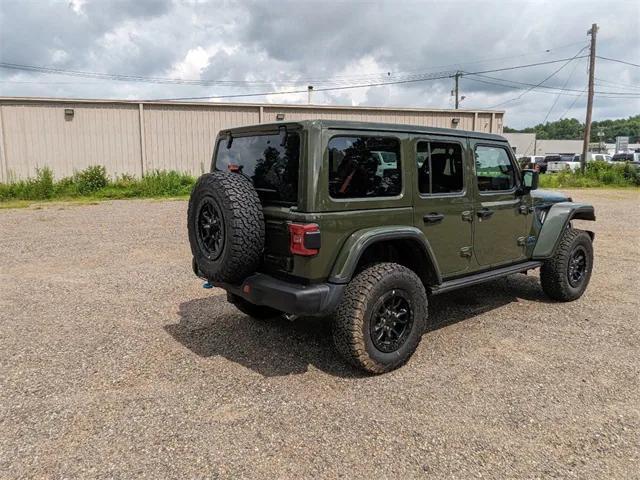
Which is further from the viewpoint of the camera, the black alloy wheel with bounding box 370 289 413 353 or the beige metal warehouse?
the beige metal warehouse

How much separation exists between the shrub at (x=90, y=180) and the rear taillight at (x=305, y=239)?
15775 millimetres

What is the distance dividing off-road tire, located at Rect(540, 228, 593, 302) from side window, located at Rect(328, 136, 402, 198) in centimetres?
248

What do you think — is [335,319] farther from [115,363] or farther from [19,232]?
[19,232]

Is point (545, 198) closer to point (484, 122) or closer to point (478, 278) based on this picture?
point (478, 278)

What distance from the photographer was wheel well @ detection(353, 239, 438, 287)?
156 inches

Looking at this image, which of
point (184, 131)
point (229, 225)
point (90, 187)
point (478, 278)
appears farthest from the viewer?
point (184, 131)

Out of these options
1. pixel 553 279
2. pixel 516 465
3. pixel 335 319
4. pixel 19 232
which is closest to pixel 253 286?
pixel 335 319

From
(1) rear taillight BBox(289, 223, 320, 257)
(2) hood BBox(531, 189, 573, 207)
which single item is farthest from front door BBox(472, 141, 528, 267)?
(1) rear taillight BBox(289, 223, 320, 257)

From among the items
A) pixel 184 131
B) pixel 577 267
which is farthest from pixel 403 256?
pixel 184 131

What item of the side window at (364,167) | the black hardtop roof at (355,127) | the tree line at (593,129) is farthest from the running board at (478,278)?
the tree line at (593,129)

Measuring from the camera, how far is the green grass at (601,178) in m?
23.0

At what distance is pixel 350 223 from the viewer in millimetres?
3604

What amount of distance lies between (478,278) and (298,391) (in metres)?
1.99

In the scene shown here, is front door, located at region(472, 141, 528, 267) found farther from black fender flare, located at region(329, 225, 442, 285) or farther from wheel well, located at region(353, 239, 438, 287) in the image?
black fender flare, located at region(329, 225, 442, 285)
